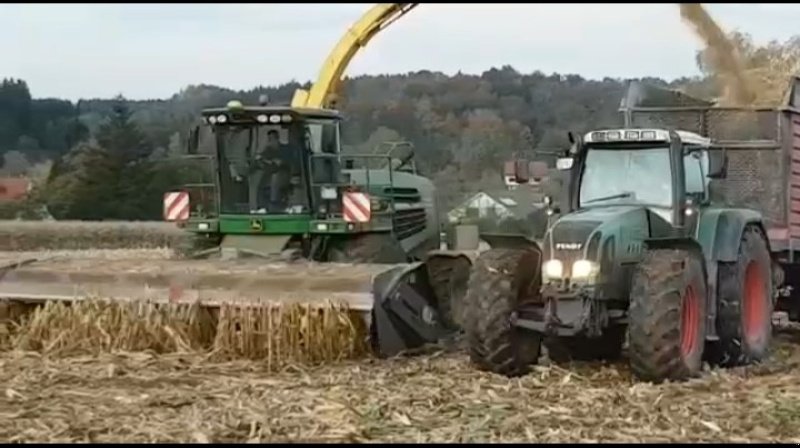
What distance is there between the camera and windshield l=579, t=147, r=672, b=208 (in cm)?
919

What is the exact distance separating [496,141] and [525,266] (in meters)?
27.9

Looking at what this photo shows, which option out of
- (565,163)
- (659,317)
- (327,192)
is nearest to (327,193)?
(327,192)

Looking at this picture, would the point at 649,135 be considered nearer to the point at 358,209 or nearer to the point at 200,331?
the point at 358,209

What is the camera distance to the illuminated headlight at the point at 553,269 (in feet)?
27.5

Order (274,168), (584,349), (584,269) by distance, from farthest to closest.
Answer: (274,168) < (584,349) < (584,269)

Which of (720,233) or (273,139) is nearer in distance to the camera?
(720,233)

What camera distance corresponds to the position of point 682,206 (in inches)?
358

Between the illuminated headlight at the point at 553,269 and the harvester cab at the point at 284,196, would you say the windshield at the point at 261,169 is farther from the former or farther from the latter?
the illuminated headlight at the point at 553,269

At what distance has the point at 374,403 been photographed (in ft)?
23.8

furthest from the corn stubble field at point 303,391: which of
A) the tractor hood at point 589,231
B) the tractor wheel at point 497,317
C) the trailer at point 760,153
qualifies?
the trailer at point 760,153

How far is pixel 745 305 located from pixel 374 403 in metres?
3.83

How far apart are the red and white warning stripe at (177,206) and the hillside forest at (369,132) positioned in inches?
674

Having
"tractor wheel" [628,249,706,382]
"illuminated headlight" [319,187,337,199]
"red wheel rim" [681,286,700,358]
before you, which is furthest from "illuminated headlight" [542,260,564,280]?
"illuminated headlight" [319,187,337,199]

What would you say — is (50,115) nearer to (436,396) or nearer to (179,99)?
(179,99)
